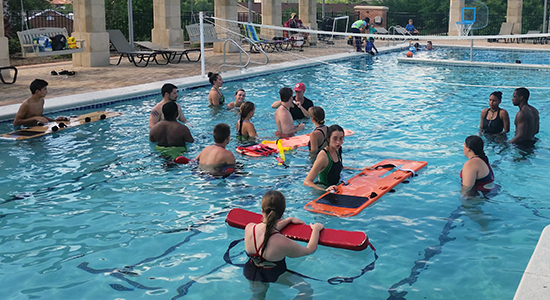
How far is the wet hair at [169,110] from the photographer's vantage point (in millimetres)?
8781

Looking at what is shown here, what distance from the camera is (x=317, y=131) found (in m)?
8.27

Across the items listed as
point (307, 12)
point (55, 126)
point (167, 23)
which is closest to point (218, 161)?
point (55, 126)

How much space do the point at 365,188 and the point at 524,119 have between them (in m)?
3.31

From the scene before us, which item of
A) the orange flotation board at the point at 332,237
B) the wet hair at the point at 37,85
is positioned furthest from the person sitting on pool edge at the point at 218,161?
the wet hair at the point at 37,85

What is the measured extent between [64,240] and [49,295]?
1.11 meters

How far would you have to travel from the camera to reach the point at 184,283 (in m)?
5.04

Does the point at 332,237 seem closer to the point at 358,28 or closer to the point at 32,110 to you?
the point at 32,110

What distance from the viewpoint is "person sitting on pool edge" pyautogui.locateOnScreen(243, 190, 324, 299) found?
14.5 feet

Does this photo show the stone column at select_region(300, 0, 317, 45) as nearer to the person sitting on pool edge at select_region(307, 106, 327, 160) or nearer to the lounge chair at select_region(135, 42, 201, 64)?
the lounge chair at select_region(135, 42, 201, 64)

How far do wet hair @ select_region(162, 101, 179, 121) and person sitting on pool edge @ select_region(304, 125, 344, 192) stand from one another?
2764 mm

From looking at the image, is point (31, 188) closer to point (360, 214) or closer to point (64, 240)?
point (64, 240)

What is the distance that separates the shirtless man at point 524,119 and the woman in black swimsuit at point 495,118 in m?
0.37

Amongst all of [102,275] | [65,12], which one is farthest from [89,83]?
[65,12]

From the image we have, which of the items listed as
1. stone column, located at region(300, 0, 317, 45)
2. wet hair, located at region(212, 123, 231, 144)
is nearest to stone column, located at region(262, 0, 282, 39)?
stone column, located at region(300, 0, 317, 45)
